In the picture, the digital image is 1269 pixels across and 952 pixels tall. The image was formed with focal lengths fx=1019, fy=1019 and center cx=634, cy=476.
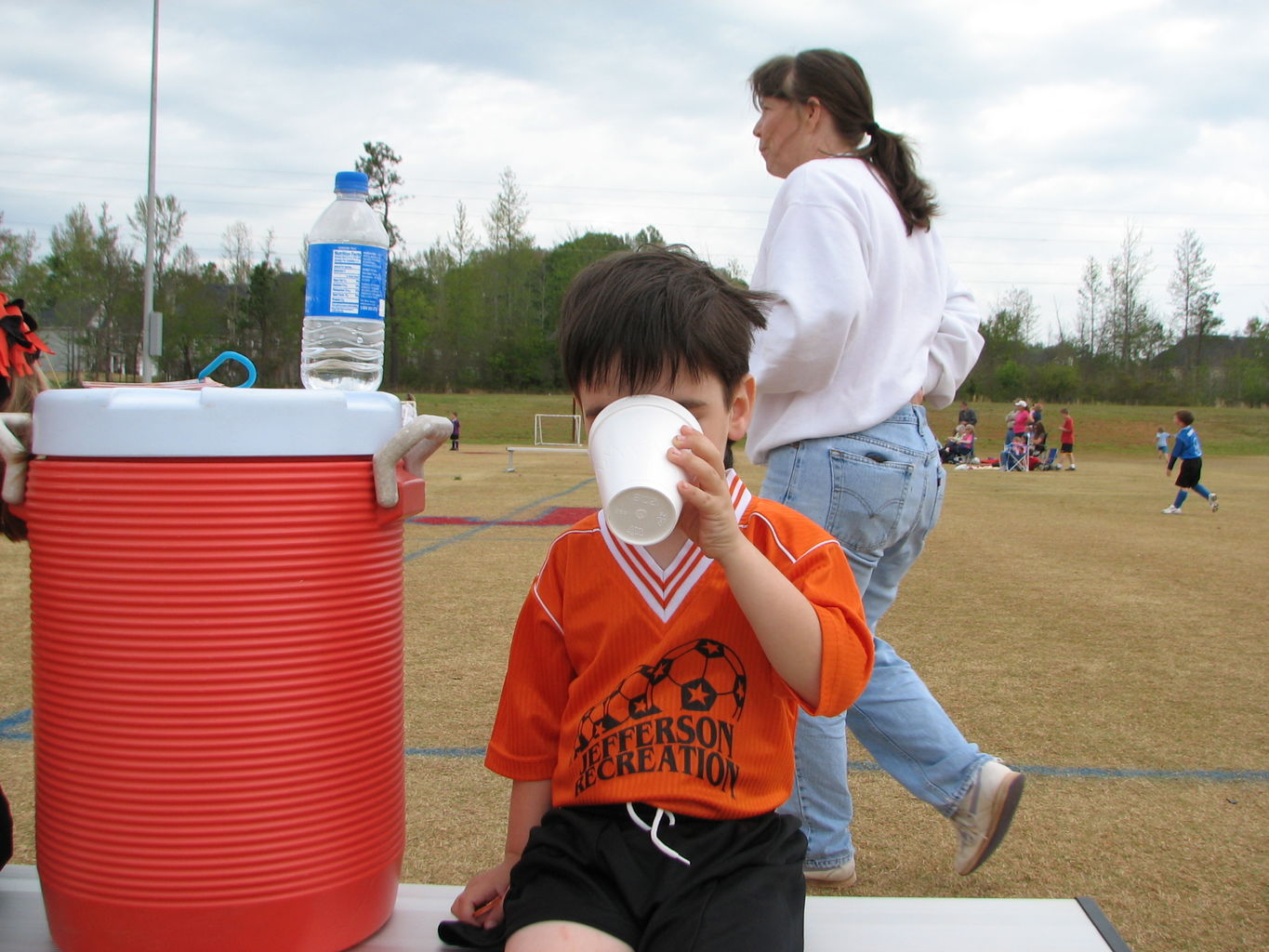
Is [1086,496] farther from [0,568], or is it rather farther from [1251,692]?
[0,568]

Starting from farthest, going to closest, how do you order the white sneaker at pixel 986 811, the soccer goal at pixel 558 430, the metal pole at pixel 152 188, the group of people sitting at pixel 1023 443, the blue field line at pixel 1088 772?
the soccer goal at pixel 558 430, the group of people sitting at pixel 1023 443, the metal pole at pixel 152 188, the blue field line at pixel 1088 772, the white sneaker at pixel 986 811

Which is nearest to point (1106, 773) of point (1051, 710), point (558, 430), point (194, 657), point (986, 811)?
point (1051, 710)

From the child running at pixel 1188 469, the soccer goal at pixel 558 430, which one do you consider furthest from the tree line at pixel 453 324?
the child running at pixel 1188 469

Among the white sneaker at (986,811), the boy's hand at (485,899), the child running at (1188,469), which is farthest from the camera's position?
the child running at (1188,469)

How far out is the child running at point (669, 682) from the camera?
1.38 m

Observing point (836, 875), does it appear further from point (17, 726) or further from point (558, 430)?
point (558, 430)

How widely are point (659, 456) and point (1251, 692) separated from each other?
3.76 meters

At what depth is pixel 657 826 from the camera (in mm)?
1442

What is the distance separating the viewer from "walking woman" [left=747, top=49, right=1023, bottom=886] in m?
2.09

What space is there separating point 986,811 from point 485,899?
42.0 inches

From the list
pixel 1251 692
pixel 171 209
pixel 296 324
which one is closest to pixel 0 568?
pixel 1251 692

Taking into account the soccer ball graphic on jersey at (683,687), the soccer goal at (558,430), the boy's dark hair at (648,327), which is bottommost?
the soccer goal at (558,430)

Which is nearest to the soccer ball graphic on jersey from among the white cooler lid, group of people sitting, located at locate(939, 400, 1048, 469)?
the white cooler lid

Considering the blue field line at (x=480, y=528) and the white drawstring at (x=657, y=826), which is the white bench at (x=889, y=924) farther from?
the blue field line at (x=480, y=528)
